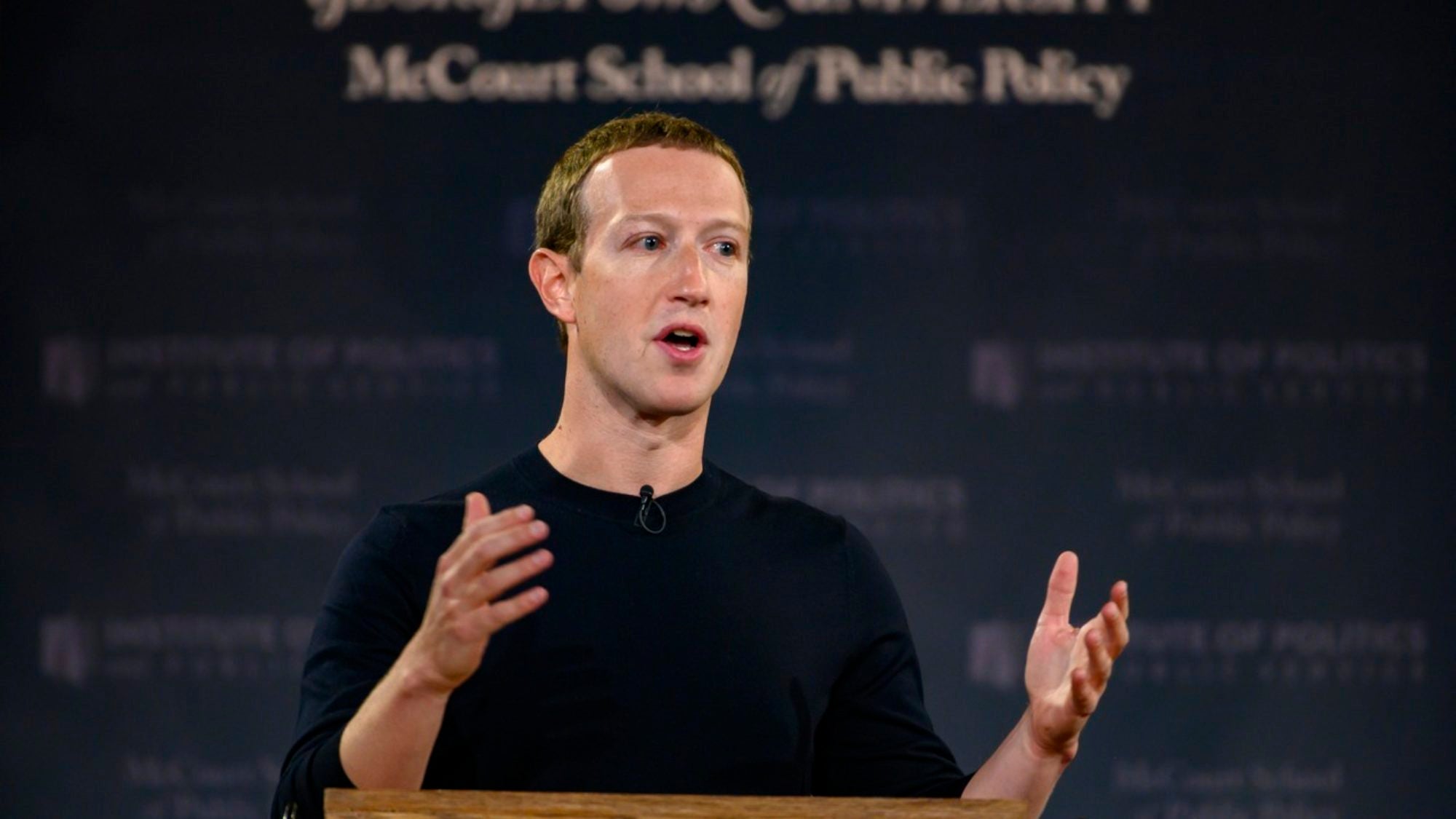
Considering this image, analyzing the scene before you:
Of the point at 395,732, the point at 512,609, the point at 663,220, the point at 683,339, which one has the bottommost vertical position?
the point at 395,732

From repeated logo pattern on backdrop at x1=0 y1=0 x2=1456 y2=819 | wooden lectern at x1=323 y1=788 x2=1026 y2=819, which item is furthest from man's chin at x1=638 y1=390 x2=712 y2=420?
repeated logo pattern on backdrop at x1=0 y1=0 x2=1456 y2=819

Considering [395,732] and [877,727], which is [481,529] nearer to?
[395,732]

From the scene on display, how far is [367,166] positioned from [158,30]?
22.5 inches

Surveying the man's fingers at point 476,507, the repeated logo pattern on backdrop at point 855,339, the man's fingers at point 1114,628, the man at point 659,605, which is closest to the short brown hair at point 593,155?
the man at point 659,605

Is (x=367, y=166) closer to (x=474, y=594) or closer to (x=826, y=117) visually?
(x=826, y=117)

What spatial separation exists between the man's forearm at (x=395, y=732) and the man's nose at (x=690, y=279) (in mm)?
595

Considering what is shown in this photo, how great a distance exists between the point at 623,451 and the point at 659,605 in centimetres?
19

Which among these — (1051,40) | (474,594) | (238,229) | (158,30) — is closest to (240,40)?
(158,30)

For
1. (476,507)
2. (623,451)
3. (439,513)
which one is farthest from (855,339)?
(476,507)

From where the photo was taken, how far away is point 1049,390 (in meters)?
3.86

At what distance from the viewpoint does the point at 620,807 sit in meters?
1.46

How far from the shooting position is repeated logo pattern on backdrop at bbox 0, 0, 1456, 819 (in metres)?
3.81

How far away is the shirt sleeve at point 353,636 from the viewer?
5.79 feet

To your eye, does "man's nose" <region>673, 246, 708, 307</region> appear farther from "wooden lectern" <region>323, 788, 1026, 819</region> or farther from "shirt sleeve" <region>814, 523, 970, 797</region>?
"wooden lectern" <region>323, 788, 1026, 819</region>
